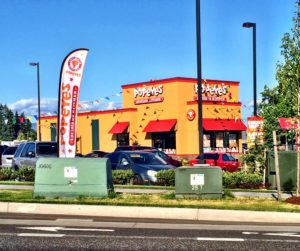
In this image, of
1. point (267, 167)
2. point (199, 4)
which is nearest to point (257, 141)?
point (267, 167)

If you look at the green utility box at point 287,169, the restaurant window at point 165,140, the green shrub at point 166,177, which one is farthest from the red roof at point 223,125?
the green utility box at point 287,169

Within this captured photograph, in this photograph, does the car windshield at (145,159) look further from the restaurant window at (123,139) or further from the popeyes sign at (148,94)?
the restaurant window at (123,139)

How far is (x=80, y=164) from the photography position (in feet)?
43.6

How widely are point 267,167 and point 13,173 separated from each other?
9.10 metres

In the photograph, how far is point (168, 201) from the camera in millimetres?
12773

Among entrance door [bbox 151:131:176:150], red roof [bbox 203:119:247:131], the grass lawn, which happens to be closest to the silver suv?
the grass lawn

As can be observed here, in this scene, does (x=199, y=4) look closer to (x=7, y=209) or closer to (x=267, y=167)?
(x=267, y=167)

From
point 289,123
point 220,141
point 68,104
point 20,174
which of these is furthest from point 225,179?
point 220,141

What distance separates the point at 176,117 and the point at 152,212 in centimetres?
3328

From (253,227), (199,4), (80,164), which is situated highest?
(199,4)

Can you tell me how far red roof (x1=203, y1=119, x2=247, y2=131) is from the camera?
44266 mm

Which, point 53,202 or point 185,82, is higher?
point 185,82

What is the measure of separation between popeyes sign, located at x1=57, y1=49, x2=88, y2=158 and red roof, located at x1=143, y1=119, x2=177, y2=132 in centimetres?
2734

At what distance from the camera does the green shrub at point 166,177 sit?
16688 mm
